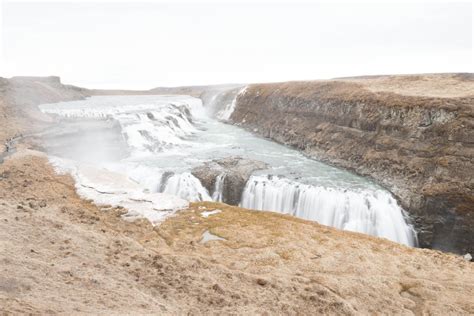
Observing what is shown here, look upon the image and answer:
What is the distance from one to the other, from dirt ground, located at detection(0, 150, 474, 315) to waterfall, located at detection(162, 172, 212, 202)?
733 centimetres

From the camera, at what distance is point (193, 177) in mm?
27547

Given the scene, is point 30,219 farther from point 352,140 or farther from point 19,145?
point 352,140

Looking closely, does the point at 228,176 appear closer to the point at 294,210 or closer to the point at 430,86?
the point at 294,210

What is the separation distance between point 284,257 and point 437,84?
30.8m

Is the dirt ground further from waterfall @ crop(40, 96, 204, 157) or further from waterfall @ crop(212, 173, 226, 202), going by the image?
waterfall @ crop(40, 96, 204, 157)

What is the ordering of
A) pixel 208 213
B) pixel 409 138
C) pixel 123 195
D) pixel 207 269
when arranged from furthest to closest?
1. pixel 409 138
2. pixel 123 195
3. pixel 208 213
4. pixel 207 269

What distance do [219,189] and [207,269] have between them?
15945 mm

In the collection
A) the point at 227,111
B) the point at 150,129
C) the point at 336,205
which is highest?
the point at 227,111

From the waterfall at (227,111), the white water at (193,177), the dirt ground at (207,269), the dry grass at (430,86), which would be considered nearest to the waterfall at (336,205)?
the white water at (193,177)

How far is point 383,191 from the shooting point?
26.5m

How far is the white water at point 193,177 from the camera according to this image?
912 inches

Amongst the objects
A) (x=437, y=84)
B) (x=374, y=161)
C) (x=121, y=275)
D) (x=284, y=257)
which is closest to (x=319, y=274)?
(x=284, y=257)

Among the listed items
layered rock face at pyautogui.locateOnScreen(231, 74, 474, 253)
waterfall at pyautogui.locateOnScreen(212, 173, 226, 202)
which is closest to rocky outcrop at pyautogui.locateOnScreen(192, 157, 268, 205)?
waterfall at pyautogui.locateOnScreen(212, 173, 226, 202)

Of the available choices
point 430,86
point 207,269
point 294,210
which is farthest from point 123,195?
point 430,86
